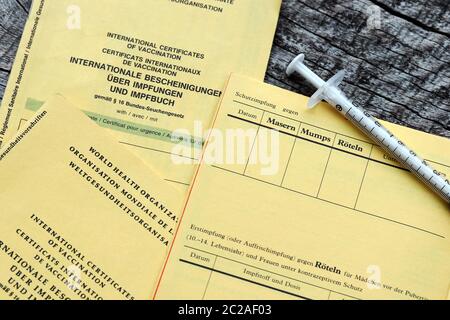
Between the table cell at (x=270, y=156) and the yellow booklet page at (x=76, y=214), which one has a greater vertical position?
the table cell at (x=270, y=156)

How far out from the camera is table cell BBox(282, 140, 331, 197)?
0.74 metres

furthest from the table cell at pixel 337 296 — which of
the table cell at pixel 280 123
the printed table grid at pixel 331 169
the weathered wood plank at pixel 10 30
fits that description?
A: the weathered wood plank at pixel 10 30

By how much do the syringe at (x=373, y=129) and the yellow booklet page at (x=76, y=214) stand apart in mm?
246

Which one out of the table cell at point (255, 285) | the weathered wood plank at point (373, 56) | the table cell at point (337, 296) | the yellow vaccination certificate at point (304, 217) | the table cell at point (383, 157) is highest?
the weathered wood plank at point (373, 56)

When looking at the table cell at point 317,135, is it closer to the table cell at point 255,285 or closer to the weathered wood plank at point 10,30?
the table cell at point 255,285

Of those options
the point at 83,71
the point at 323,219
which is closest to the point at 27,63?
the point at 83,71

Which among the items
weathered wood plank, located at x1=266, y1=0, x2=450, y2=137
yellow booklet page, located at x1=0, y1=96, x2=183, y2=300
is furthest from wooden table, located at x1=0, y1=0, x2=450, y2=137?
yellow booklet page, located at x1=0, y1=96, x2=183, y2=300

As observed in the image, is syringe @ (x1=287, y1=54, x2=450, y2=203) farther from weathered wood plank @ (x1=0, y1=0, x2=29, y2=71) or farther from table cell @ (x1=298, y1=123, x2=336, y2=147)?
weathered wood plank @ (x1=0, y1=0, x2=29, y2=71)

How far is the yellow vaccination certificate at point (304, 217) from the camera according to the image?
731 millimetres

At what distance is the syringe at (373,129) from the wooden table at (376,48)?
0.08 ft

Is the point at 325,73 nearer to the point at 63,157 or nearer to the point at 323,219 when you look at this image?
the point at 323,219

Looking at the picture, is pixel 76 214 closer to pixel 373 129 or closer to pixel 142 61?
pixel 142 61

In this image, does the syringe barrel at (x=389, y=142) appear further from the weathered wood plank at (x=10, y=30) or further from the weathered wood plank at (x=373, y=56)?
the weathered wood plank at (x=10, y=30)
